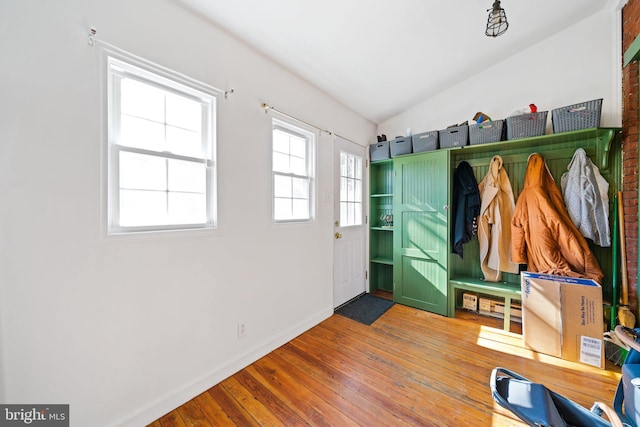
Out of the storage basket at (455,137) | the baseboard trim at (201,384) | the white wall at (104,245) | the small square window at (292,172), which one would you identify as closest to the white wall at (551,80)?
the storage basket at (455,137)

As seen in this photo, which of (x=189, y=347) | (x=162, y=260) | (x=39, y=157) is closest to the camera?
(x=39, y=157)

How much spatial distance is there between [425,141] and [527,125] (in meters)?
0.94

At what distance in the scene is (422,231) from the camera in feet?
9.55

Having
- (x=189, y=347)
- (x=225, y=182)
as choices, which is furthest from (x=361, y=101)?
(x=189, y=347)

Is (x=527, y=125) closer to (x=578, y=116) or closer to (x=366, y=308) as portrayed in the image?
(x=578, y=116)

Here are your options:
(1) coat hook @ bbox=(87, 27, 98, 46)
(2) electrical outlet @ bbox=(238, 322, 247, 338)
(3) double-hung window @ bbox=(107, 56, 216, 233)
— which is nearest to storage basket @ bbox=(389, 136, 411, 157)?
(3) double-hung window @ bbox=(107, 56, 216, 233)

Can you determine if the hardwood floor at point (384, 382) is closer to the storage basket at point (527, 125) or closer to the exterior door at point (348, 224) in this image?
the exterior door at point (348, 224)

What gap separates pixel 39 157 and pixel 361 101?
2879 millimetres

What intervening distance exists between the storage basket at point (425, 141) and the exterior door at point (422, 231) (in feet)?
0.24

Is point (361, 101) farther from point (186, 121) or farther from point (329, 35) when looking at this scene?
point (186, 121)

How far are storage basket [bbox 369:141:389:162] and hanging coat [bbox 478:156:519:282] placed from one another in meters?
1.24

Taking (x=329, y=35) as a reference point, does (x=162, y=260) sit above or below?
below

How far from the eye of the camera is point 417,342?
87.7 inches

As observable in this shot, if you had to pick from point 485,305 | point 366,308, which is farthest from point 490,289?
point 366,308
